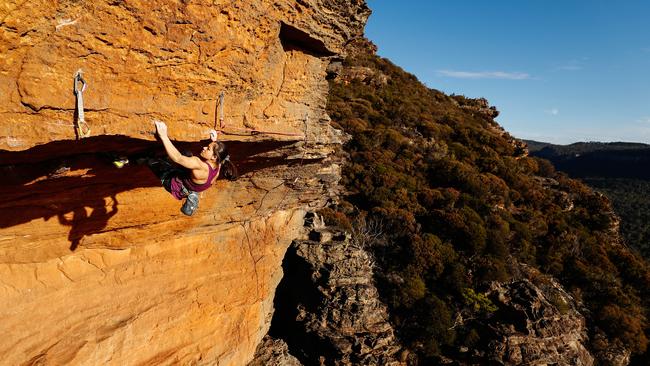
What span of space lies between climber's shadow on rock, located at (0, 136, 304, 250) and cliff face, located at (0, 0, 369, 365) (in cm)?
3

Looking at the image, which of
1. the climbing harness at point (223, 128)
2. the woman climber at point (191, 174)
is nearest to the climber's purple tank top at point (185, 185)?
the woman climber at point (191, 174)

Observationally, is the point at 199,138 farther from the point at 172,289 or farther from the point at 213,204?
the point at 172,289

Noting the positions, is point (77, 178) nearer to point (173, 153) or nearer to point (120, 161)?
point (120, 161)

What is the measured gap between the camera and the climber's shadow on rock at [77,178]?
12.7 feet

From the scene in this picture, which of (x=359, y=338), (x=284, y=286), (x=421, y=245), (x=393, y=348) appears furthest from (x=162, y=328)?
(x=421, y=245)

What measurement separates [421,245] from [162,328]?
1059cm

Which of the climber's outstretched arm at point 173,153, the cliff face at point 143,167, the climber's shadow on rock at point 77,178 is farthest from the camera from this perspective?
the climber's shadow on rock at point 77,178

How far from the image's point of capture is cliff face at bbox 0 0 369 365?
3396 millimetres

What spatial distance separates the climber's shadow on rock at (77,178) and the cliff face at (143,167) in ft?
0.08

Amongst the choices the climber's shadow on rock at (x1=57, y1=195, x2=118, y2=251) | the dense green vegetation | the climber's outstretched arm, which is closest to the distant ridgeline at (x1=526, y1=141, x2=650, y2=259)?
the dense green vegetation

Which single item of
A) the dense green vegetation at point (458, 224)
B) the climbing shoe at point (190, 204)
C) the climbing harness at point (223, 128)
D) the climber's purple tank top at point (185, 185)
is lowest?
the dense green vegetation at point (458, 224)

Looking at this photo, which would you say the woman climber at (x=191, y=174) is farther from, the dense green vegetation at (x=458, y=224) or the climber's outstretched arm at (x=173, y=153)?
the dense green vegetation at (x=458, y=224)

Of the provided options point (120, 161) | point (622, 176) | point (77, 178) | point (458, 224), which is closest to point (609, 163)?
point (622, 176)

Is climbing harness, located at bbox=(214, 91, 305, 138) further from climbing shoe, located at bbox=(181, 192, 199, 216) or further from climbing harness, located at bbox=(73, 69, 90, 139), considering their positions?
climbing harness, located at bbox=(73, 69, 90, 139)
